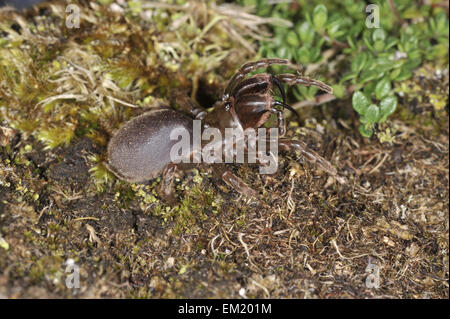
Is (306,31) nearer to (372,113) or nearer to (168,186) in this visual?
(372,113)

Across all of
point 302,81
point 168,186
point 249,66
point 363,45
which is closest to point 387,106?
point 363,45

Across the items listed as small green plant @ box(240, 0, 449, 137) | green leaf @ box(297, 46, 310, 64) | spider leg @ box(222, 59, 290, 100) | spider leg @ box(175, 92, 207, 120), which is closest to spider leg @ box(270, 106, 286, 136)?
spider leg @ box(222, 59, 290, 100)

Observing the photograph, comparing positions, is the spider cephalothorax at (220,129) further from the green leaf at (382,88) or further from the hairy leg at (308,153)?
the green leaf at (382,88)

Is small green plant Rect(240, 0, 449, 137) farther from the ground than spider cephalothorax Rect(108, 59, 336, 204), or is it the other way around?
small green plant Rect(240, 0, 449, 137)

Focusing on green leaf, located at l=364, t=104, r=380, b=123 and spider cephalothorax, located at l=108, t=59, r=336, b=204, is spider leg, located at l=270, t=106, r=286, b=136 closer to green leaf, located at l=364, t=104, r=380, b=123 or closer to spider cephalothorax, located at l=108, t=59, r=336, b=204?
spider cephalothorax, located at l=108, t=59, r=336, b=204

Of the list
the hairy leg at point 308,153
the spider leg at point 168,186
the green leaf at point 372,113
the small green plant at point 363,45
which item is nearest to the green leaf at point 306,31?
the small green plant at point 363,45
